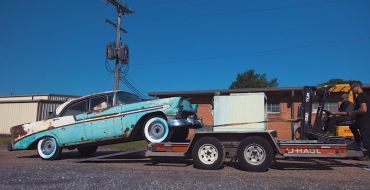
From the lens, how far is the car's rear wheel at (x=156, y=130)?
21.5 ft

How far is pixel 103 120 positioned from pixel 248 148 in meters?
3.91

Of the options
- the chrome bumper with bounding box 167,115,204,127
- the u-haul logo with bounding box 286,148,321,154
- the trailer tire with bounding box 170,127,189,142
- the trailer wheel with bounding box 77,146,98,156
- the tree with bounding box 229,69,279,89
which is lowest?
the trailer wheel with bounding box 77,146,98,156

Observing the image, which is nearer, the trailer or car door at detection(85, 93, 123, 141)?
the trailer

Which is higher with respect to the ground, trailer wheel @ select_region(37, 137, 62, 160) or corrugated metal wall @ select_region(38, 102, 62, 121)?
corrugated metal wall @ select_region(38, 102, 62, 121)

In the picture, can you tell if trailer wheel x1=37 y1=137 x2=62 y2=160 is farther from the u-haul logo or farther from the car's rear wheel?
the u-haul logo

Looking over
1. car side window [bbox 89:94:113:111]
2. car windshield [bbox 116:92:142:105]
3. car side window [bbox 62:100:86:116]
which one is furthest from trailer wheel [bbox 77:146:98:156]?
car windshield [bbox 116:92:142:105]

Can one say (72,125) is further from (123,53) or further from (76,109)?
(123,53)

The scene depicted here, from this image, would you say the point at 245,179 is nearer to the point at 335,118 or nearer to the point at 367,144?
the point at 367,144

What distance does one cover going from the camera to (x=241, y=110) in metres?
6.12

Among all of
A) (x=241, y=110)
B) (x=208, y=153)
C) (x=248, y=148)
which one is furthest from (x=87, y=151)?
(x=248, y=148)

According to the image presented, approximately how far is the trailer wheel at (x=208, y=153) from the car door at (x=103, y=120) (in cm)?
222

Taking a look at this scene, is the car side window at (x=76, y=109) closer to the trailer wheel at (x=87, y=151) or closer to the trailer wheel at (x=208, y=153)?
the trailer wheel at (x=87, y=151)

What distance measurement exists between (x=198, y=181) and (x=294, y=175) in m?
2.08

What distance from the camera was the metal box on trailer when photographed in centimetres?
598
